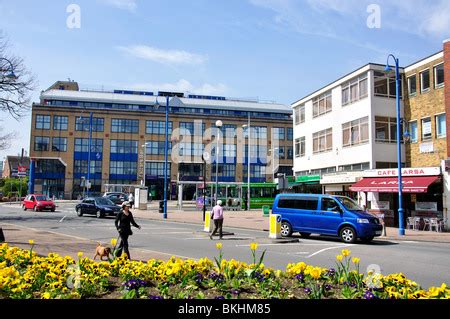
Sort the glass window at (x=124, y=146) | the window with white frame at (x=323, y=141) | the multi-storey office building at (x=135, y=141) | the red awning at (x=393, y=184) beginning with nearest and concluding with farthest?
1. the red awning at (x=393, y=184)
2. the window with white frame at (x=323, y=141)
3. the multi-storey office building at (x=135, y=141)
4. the glass window at (x=124, y=146)

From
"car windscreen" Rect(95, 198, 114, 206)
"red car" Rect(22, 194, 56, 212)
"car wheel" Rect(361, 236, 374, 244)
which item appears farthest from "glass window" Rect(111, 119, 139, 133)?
"car wheel" Rect(361, 236, 374, 244)

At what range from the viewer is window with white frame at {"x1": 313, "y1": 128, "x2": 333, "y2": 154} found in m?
37.2

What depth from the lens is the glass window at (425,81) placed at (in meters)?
29.3

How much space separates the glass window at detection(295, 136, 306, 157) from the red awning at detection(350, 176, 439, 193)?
44.4 ft

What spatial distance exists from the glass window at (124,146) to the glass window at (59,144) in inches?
337

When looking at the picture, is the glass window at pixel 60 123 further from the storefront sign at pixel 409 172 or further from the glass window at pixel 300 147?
the storefront sign at pixel 409 172

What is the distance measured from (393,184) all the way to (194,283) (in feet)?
76.3

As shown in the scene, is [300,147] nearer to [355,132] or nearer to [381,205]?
[355,132]

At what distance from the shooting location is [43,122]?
255 ft

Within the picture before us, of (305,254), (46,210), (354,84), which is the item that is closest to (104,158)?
(46,210)

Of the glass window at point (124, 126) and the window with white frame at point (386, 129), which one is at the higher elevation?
the glass window at point (124, 126)

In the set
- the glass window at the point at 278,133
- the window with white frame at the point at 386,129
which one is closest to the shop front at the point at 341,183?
the window with white frame at the point at 386,129

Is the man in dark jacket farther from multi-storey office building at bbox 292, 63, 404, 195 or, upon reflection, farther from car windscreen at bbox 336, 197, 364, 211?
multi-storey office building at bbox 292, 63, 404, 195

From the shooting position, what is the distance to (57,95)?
272 feet
